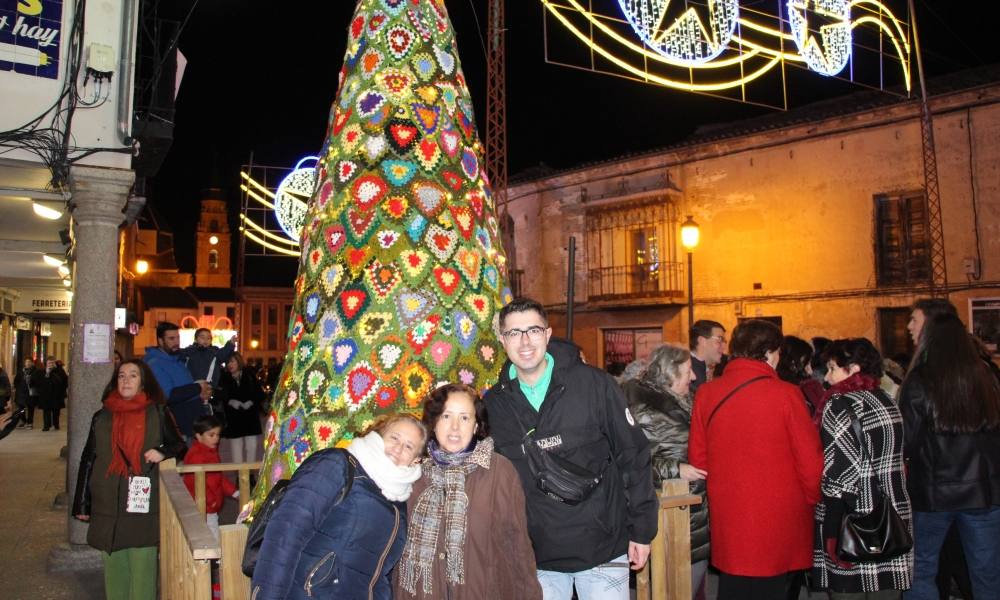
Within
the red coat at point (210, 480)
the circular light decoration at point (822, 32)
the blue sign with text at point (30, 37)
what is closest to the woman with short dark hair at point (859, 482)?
the red coat at point (210, 480)

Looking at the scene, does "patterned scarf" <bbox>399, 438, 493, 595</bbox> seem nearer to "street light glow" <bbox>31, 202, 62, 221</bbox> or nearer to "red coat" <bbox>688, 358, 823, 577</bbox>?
"red coat" <bbox>688, 358, 823, 577</bbox>

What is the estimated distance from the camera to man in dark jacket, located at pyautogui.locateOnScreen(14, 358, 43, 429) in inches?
730

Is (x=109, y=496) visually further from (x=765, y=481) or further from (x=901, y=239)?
(x=901, y=239)

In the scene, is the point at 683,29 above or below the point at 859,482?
above

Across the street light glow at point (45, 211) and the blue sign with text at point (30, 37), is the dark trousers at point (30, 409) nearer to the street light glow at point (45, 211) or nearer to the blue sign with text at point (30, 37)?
the street light glow at point (45, 211)

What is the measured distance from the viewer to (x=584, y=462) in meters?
2.98

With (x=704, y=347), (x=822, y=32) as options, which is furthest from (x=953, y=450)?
(x=822, y=32)

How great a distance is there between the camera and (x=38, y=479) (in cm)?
1076

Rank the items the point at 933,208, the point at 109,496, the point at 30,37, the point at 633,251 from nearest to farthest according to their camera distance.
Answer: the point at 109,496
the point at 30,37
the point at 933,208
the point at 633,251

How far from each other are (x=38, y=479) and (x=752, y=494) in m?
10.5

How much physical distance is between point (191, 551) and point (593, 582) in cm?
150

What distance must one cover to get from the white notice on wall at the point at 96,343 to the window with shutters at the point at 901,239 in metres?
15.8

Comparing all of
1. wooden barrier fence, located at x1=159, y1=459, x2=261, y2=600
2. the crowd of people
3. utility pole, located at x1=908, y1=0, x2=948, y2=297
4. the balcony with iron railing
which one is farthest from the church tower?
the crowd of people

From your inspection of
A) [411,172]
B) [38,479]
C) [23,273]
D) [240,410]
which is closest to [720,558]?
[411,172]
